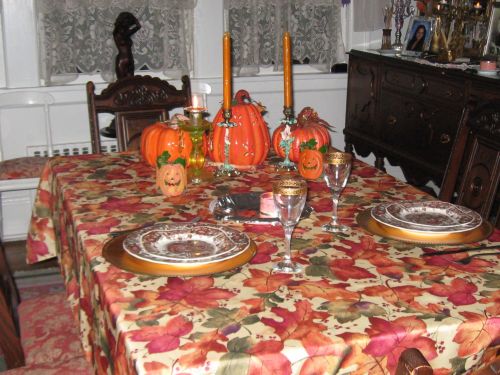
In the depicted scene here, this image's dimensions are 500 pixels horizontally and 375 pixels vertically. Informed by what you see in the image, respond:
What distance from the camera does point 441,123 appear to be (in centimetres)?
288

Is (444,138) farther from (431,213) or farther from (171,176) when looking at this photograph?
(171,176)

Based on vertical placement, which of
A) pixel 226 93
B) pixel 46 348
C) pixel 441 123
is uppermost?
pixel 226 93

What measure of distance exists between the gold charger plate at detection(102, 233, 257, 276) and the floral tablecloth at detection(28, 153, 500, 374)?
0.01 m

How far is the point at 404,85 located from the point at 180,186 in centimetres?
179

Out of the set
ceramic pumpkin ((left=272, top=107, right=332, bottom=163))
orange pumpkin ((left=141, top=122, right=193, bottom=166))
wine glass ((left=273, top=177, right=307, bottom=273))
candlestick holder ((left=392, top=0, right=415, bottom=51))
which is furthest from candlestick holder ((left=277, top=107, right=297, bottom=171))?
candlestick holder ((left=392, top=0, right=415, bottom=51))

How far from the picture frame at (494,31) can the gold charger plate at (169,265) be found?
203 centimetres

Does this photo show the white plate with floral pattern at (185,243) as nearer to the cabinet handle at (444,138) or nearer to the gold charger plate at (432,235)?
the gold charger plate at (432,235)

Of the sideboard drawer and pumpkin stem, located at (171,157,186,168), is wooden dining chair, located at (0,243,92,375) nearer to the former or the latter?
pumpkin stem, located at (171,157,186,168)

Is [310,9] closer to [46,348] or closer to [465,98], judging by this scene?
[465,98]

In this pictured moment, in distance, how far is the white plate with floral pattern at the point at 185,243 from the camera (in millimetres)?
1182

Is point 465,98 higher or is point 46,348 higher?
point 465,98

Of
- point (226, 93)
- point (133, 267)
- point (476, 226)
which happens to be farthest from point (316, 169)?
point (133, 267)

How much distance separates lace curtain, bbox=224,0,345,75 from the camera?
3447 mm

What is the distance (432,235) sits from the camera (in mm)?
1337
